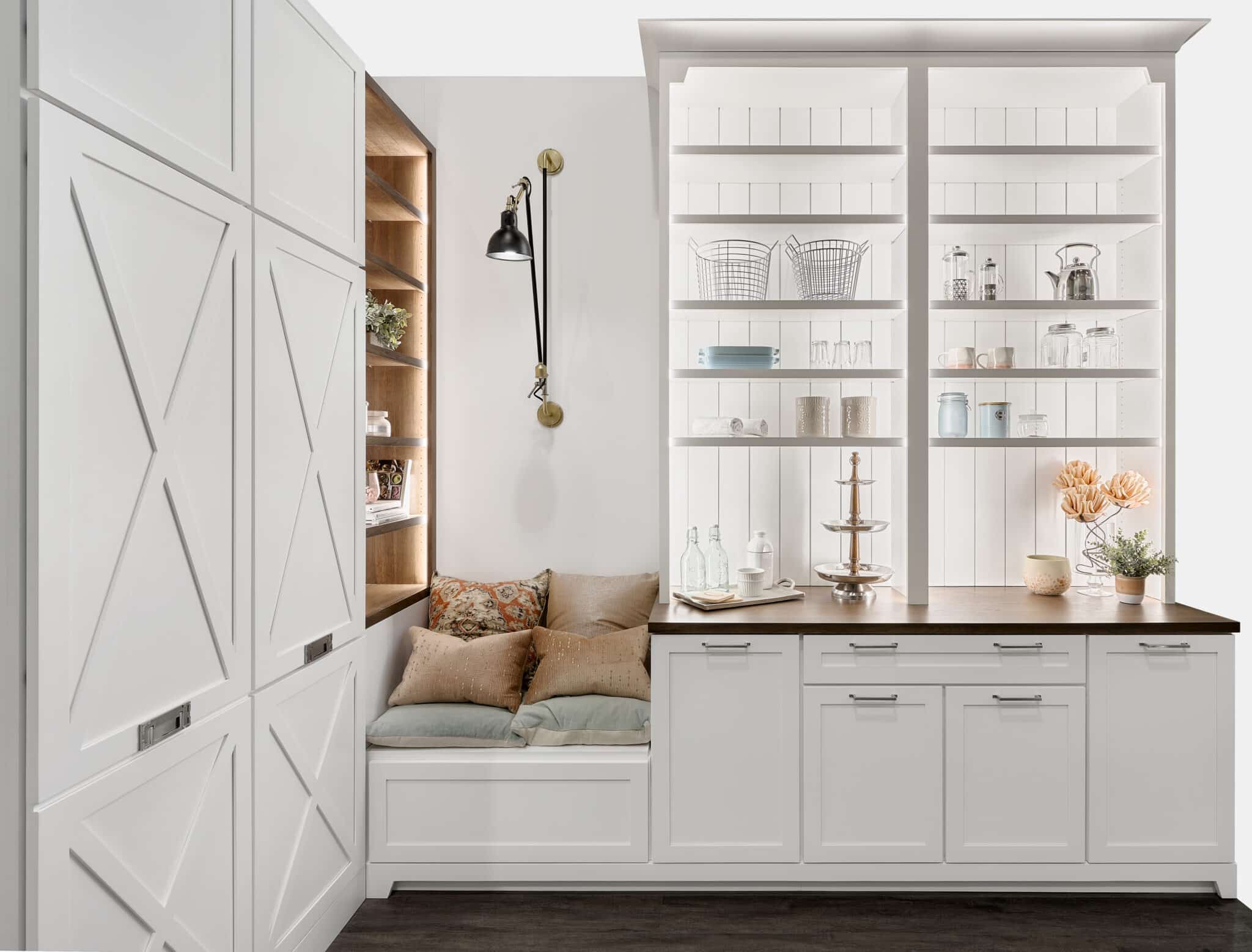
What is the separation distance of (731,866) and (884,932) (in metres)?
0.49

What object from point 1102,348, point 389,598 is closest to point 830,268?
point 1102,348

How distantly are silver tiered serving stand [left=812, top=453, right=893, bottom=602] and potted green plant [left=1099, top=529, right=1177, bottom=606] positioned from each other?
775mm

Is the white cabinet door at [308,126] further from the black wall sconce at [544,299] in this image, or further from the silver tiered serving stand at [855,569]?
the silver tiered serving stand at [855,569]

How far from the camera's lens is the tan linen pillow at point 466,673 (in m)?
2.73

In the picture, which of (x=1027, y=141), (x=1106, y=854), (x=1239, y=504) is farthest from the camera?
(x=1027, y=141)

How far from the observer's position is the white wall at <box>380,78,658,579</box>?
329 cm

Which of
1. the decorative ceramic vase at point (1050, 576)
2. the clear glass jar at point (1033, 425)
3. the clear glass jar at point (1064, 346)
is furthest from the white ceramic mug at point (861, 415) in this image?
the decorative ceramic vase at point (1050, 576)

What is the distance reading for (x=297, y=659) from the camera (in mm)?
2133

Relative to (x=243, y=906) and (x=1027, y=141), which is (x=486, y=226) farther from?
(x=243, y=906)

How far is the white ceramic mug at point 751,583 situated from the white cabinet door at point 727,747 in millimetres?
286

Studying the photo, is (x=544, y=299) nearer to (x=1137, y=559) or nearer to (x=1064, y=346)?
(x=1064, y=346)

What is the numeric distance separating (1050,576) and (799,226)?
1.61 meters

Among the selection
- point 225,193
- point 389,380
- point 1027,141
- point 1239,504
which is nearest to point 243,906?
point 225,193

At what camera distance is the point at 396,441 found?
2951mm
